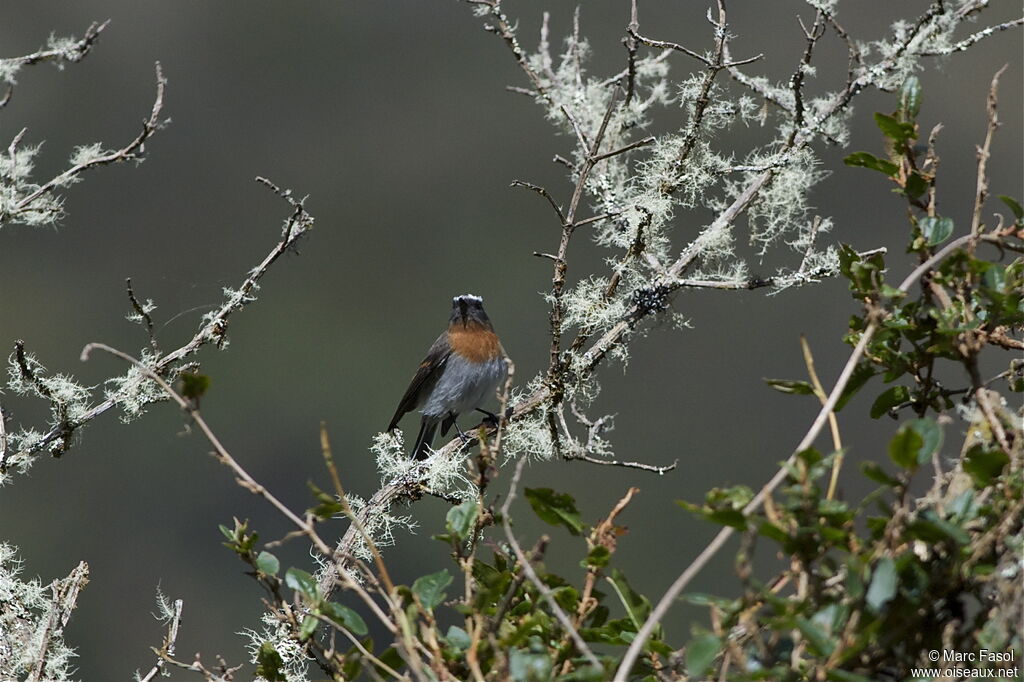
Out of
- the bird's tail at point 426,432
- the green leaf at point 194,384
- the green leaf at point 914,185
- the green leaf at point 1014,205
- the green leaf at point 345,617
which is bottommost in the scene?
the bird's tail at point 426,432

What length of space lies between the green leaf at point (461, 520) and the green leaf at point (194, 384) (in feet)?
1.11

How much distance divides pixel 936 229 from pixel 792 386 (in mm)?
278

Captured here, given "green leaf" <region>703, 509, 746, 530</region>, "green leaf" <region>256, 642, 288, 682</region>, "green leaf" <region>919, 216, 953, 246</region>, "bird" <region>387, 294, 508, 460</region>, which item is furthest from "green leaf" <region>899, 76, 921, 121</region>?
"bird" <region>387, 294, 508, 460</region>

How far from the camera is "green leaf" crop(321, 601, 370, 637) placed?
1.27 meters

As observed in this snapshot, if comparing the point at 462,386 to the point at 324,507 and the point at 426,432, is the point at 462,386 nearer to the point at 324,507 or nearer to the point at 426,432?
the point at 426,432

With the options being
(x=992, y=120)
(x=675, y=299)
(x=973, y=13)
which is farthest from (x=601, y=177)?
(x=992, y=120)

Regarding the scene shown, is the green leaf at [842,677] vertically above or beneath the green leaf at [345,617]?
above

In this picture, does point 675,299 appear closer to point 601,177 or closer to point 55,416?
point 601,177

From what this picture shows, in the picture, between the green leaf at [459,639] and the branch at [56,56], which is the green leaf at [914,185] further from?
the branch at [56,56]

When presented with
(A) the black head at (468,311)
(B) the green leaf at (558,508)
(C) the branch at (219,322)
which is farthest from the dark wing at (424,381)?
(B) the green leaf at (558,508)

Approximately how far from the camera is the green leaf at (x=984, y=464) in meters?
1.04

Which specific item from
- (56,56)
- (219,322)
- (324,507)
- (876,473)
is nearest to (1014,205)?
(876,473)

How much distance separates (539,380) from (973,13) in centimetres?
129

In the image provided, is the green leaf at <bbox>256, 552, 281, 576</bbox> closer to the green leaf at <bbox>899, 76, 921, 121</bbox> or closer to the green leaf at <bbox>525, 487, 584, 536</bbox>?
the green leaf at <bbox>525, 487, 584, 536</bbox>
